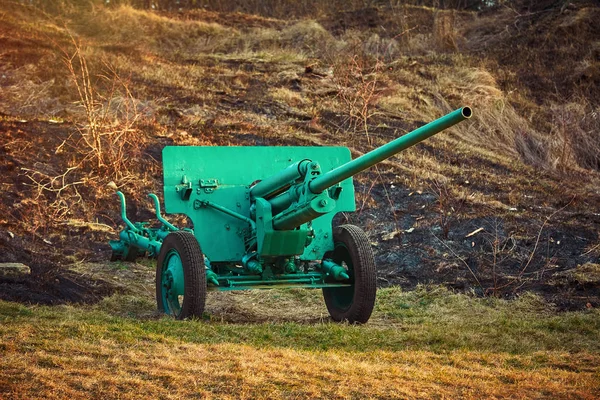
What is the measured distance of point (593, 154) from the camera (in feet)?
55.8

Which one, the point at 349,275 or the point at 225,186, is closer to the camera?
the point at 349,275

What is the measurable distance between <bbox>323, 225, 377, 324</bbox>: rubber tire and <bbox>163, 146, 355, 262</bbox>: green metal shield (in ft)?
0.82

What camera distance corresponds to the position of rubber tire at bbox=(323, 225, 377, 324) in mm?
8453

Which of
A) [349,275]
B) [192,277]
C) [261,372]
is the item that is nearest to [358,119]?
[349,275]

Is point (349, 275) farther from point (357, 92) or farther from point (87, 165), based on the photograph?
point (357, 92)

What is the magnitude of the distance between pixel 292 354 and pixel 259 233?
1844 millimetres

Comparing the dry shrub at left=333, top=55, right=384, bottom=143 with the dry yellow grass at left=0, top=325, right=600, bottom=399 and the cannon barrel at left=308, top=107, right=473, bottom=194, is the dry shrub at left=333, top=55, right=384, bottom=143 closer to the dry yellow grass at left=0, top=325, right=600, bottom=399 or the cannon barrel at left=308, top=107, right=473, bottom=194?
the cannon barrel at left=308, top=107, right=473, bottom=194

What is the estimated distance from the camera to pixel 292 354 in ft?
22.8

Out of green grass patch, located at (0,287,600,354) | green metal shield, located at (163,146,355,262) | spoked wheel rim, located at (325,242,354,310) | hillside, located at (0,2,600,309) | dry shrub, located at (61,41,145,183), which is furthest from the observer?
dry shrub, located at (61,41,145,183)

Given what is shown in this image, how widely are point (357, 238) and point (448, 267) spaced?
9.59 ft

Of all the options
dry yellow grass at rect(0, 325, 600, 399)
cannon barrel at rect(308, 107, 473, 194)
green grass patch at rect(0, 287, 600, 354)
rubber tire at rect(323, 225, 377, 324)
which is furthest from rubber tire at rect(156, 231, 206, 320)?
rubber tire at rect(323, 225, 377, 324)

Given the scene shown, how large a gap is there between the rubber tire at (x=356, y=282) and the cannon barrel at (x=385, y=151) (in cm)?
91

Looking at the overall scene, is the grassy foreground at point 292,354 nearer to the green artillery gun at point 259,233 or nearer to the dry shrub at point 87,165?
the green artillery gun at point 259,233

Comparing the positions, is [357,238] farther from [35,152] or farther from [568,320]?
[35,152]
